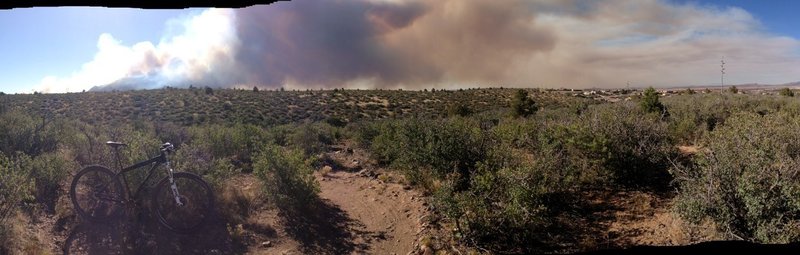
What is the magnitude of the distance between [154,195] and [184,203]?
48cm

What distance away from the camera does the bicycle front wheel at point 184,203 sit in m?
5.98

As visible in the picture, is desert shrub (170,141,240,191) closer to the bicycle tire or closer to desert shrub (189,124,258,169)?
the bicycle tire

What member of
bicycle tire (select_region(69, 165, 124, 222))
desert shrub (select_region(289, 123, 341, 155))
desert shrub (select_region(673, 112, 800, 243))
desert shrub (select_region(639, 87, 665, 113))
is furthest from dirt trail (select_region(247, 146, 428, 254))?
desert shrub (select_region(639, 87, 665, 113))

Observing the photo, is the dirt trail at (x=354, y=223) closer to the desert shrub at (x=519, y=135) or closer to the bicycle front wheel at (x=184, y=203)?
the bicycle front wheel at (x=184, y=203)

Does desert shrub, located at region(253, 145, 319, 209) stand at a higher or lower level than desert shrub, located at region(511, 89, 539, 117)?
lower

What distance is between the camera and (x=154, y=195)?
595 cm

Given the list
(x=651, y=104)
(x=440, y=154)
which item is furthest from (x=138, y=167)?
(x=651, y=104)

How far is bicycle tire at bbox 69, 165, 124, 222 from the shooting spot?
5785mm

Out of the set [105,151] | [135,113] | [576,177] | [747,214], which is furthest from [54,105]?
[747,214]

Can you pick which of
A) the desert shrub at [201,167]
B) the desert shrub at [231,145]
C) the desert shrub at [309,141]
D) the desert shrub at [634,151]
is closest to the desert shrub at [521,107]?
the desert shrub at [309,141]

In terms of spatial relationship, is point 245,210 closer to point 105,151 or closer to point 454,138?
point 105,151

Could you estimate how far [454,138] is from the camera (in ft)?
28.7

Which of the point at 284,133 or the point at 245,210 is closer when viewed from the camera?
the point at 245,210

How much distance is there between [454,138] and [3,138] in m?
8.85
